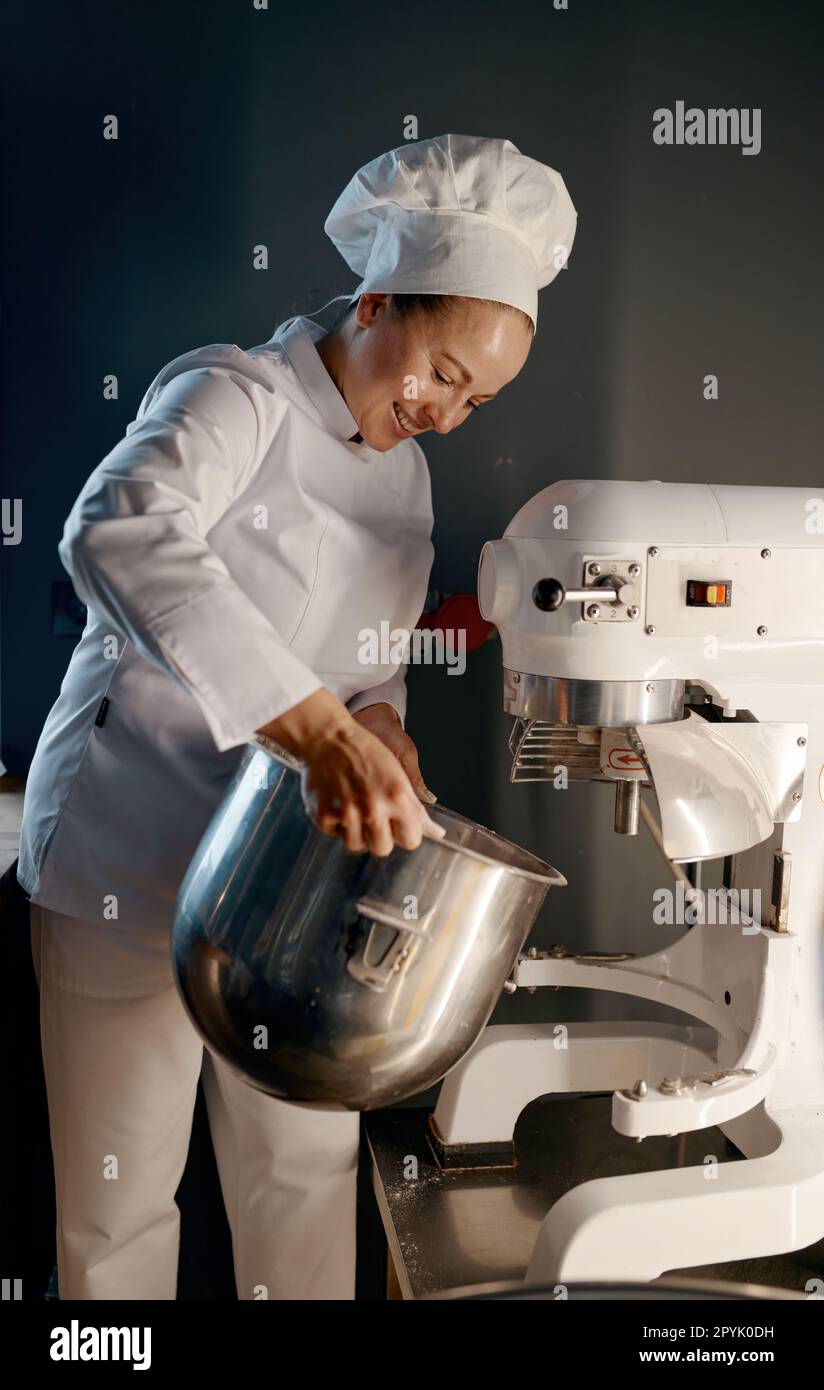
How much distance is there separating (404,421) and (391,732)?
1.06 feet

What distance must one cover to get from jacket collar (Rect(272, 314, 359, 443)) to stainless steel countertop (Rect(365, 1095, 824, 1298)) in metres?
0.79

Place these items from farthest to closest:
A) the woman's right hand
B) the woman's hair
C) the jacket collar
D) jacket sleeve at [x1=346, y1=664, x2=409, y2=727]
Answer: jacket sleeve at [x1=346, y1=664, x2=409, y2=727] → the jacket collar → the woman's hair → the woman's right hand

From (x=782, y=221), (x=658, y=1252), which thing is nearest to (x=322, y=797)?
(x=658, y=1252)

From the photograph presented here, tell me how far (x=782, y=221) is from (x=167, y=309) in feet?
2.77

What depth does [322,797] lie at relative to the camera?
2.52 feet

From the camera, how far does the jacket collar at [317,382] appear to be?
1.12 m

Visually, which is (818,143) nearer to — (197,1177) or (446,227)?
(446,227)

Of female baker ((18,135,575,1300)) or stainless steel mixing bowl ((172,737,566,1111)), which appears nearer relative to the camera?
stainless steel mixing bowl ((172,737,566,1111))

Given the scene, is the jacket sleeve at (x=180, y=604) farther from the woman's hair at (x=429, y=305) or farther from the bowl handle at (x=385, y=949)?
the woman's hair at (x=429, y=305)

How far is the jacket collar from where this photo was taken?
112 cm

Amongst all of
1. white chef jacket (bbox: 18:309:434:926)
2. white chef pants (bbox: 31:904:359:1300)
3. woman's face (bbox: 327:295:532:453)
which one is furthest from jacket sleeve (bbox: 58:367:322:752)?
white chef pants (bbox: 31:904:359:1300)

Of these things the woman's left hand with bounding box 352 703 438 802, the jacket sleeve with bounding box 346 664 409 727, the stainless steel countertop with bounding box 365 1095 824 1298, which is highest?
the jacket sleeve with bounding box 346 664 409 727

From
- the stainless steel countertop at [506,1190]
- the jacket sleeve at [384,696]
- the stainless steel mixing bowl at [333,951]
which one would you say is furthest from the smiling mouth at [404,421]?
the stainless steel countertop at [506,1190]

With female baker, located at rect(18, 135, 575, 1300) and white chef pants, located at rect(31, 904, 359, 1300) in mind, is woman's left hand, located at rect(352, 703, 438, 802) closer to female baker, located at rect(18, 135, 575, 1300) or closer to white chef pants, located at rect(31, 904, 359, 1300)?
female baker, located at rect(18, 135, 575, 1300)
